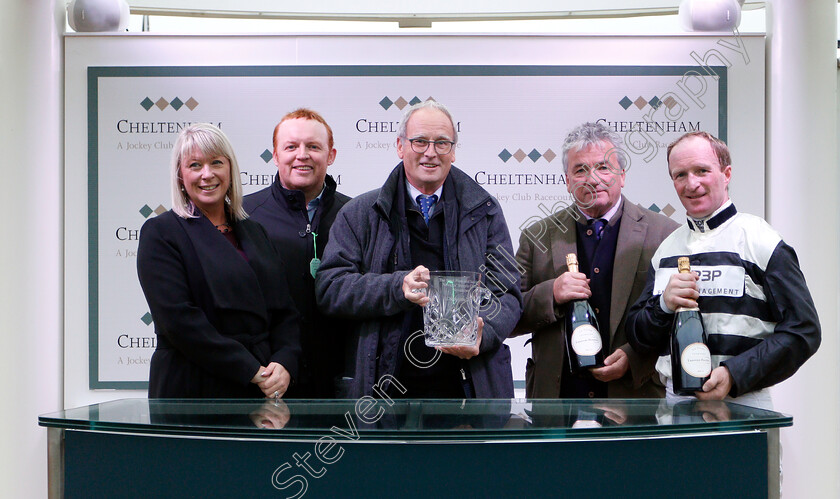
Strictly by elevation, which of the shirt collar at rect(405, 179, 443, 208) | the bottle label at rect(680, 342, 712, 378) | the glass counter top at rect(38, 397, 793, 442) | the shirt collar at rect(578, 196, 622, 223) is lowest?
the glass counter top at rect(38, 397, 793, 442)

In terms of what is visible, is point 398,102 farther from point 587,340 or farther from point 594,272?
point 587,340

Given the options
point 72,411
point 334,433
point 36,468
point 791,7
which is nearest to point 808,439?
point 791,7

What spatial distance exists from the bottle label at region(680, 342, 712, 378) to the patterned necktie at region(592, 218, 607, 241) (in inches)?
41.6

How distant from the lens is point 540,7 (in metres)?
5.67

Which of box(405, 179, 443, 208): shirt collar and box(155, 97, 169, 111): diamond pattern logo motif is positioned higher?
box(155, 97, 169, 111): diamond pattern logo motif

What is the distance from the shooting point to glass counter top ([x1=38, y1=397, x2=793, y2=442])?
1862 mm

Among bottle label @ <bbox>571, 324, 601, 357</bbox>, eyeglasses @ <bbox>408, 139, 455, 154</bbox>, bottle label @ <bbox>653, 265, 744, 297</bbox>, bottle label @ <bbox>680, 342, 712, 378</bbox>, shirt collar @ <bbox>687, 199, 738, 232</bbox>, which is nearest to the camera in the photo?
bottle label @ <bbox>680, 342, 712, 378</bbox>

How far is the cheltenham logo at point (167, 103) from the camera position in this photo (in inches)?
180

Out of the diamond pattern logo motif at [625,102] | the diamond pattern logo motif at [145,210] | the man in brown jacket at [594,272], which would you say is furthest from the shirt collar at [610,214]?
the diamond pattern logo motif at [145,210]

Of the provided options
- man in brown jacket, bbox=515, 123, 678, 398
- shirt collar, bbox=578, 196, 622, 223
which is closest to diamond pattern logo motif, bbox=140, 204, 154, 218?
man in brown jacket, bbox=515, 123, 678, 398

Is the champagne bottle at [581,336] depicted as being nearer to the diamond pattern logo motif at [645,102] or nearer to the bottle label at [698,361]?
the bottle label at [698,361]

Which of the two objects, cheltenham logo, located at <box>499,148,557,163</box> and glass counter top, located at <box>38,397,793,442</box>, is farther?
cheltenham logo, located at <box>499,148,557,163</box>

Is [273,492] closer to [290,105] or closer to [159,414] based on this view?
[159,414]

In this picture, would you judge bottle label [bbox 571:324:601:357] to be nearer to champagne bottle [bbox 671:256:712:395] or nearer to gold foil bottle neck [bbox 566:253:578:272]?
gold foil bottle neck [bbox 566:253:578:272]
